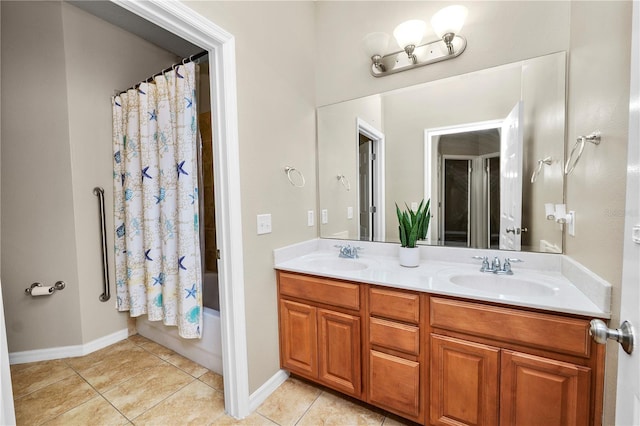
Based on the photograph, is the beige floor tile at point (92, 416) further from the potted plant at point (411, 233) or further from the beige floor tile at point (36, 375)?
the potted plant at point (411, 233)

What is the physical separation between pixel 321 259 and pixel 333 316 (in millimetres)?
431

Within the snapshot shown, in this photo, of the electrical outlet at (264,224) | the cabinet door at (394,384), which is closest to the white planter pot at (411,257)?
the cabinet door at (394,384)

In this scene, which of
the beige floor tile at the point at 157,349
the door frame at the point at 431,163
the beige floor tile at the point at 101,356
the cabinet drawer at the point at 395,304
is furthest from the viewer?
the beige floor tile at the point at 157,349

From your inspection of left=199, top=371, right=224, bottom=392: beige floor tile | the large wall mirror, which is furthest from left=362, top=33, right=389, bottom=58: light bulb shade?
left=199, top=371, right=224, bottom=392: beige floor tile

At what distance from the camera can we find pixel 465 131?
1678 millimetres

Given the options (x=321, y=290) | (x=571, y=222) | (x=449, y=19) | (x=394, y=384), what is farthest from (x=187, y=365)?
(x=449, y=19)

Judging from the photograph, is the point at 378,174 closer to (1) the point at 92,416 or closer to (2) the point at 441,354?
(2) the point at 441,354

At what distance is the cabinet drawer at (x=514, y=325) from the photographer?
0.99 metres

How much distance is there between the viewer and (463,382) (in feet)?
3.94

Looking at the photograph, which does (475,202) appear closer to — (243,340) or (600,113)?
(600,113)

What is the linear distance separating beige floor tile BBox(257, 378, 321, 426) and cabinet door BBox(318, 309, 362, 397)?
0.16 m

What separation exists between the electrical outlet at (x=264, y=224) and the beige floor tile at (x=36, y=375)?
175 cm

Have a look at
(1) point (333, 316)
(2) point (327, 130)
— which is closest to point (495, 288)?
(1) point (333, 316)

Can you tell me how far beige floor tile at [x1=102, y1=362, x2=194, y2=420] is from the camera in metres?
1.59
